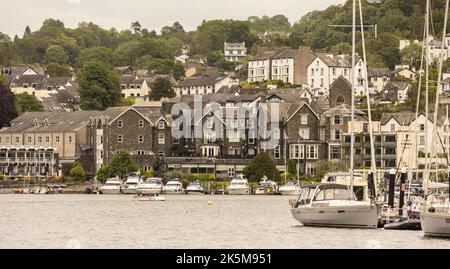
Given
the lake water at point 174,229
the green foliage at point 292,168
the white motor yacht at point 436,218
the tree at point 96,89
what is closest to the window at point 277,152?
the green foliage at point 292,168

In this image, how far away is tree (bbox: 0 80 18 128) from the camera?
17262 centimetres

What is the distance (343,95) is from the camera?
162m

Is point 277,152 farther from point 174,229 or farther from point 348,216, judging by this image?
point 348,216

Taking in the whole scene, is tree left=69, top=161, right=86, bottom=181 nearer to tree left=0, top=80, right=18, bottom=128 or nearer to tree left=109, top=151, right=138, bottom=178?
tree left=109, top=151, right=138, bottom=178

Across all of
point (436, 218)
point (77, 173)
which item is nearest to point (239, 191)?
point (77, 173)

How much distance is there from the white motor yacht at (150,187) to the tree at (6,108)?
147 feet

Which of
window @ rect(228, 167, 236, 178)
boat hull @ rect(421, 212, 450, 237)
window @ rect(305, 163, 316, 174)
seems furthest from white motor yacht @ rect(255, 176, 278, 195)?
boat hull @ rect(421, 212, 450, 237)

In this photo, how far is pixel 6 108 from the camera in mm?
173250

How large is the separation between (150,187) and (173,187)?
6339mm

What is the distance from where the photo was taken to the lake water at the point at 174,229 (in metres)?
62.2

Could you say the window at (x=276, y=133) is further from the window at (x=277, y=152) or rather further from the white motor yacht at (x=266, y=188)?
the white motor yacht at (x=266, y=188)

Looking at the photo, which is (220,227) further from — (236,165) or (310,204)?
(236,165)

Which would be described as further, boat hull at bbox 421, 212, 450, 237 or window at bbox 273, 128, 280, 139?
window at bbox 273, 128, 280, 139

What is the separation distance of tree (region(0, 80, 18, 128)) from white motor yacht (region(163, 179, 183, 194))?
142 ft
